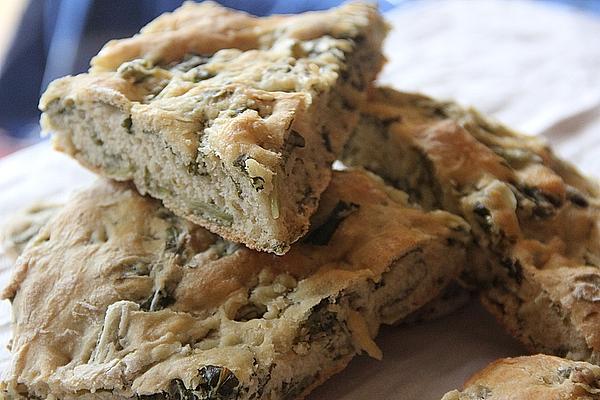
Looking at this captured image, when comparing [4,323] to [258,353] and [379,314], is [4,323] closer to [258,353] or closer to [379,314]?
[258,353]

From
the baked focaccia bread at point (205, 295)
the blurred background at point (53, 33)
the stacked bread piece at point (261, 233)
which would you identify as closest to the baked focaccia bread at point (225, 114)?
the stacked bread piece at point (261, 233)

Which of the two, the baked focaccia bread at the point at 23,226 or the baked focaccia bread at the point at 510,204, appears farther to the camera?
the baked focaccia bread at the point at 23,226

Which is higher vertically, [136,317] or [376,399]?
[136,317]

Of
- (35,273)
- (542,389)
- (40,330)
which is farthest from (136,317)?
(542,389)

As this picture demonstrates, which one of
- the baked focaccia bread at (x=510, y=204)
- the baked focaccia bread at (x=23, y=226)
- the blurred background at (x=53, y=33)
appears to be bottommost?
the blurred background at (x=53, y=33)

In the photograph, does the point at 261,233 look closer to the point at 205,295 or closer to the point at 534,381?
the point at 205,295

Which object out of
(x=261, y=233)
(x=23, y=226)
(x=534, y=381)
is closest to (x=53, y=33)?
(x=23, y=226)

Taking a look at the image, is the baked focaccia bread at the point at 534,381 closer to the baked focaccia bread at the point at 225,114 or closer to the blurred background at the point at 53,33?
the baked focaccia bread at the point at 225,114

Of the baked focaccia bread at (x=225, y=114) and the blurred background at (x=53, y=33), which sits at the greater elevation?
the baked focaccia bread at (x=225, y=114)
